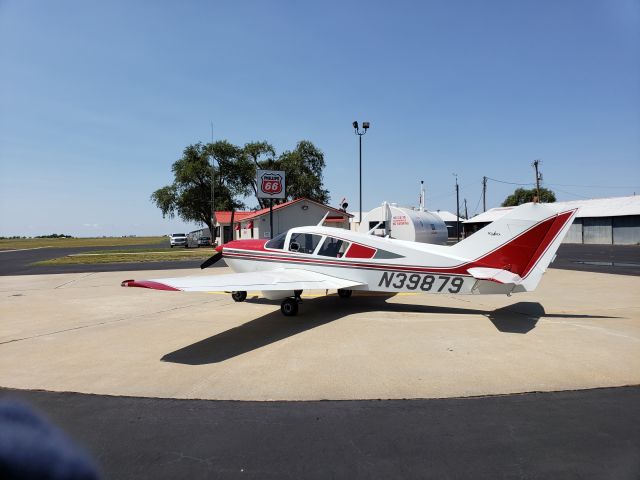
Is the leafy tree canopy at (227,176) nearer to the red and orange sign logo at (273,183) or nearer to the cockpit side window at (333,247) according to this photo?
the red and orange sign logo at (273,183)

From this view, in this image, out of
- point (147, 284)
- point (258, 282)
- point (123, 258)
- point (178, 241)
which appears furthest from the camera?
point (178, 241)

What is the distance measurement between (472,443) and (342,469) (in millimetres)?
1390

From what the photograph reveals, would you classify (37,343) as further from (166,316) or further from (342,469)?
(342,469)

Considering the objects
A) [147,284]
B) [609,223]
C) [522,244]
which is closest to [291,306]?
[147,284]

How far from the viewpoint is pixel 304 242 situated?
37.2ft

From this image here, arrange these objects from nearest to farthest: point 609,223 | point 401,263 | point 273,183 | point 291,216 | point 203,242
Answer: point 401,263 < point 273,183 < point 291,216 < point 609,223 < point 203,242

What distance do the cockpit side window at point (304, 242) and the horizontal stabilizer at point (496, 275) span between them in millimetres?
4194

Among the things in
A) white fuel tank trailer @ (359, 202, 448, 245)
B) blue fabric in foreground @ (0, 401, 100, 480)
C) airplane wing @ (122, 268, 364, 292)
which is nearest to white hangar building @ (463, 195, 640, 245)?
white fuel tank trailer @ (359, 202, 448, 245)

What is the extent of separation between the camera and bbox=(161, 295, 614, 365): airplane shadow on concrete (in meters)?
7.20

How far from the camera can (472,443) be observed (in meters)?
4.02

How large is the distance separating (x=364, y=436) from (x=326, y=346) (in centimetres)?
332

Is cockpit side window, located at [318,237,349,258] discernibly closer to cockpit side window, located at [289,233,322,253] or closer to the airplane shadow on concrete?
cockpit side window, located at [289,233,322,253]

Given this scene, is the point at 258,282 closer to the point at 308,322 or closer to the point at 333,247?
the point at 308,322

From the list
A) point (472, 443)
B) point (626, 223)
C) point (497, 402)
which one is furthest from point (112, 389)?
point (626, 223)
